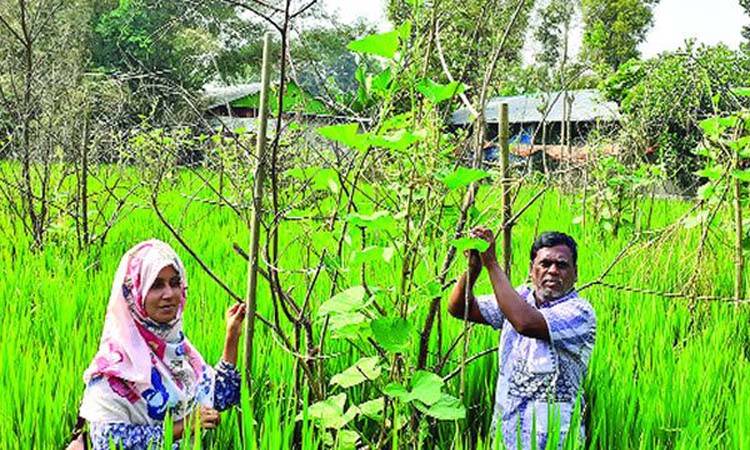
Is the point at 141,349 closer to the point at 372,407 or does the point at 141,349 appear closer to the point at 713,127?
the point at 372,407

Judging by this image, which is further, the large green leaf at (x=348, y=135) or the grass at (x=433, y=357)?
the grass at (x=433, y=357)

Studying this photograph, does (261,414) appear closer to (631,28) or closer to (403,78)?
(403,78)

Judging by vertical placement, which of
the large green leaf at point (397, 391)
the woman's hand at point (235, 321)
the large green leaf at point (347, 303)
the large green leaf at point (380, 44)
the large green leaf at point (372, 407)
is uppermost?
the large green leaf at point (380, 44)

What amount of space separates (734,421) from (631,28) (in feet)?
113

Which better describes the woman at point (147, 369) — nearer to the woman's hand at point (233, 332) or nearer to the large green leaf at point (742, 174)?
the woman's hand at point (233, 332)

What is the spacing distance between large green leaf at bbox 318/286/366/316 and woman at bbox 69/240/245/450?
45 cm

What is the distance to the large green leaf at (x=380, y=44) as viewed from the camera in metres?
1.46

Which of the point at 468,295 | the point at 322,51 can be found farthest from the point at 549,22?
the point at 468,295

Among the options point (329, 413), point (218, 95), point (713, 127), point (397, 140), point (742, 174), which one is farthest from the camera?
point (218, 95)

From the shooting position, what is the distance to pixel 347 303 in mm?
1594

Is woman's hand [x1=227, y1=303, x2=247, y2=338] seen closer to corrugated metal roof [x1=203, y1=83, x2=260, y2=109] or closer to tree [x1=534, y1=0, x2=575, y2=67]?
corrugated metal roof [x1=203, y1=83, x2=260, y2=109]

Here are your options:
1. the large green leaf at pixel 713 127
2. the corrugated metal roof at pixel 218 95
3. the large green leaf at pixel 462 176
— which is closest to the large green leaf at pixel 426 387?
the large green leaf at pixel 462 176

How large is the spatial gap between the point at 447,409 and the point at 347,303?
0.30 meters

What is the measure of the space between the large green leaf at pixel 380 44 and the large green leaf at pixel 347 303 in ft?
1.59
